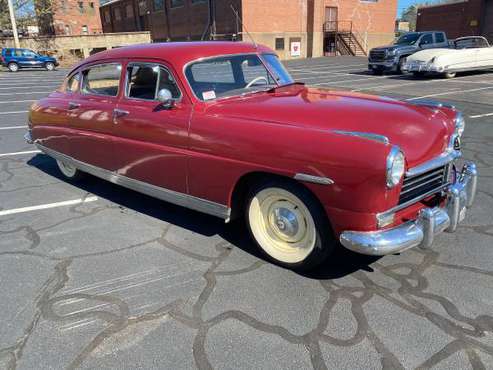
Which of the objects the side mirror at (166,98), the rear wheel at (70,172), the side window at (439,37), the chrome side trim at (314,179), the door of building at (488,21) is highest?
the door of building at (488,21)

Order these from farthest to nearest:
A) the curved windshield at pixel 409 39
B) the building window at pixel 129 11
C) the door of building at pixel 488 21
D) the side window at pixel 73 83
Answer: the building window at pixel 129 11 < the door of building at pixel 488 21 < the curved windshield at pixel 409 39 < the side window at pixel 73 83

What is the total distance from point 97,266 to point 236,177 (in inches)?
53.7

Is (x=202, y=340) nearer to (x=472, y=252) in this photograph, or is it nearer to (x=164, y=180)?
(x=164, y=180)

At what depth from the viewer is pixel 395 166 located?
2.54 metres

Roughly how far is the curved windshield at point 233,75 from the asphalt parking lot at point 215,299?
1288mm

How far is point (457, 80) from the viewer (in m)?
14.6

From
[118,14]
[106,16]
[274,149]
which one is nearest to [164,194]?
[274,149]

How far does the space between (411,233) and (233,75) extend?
7.44ft

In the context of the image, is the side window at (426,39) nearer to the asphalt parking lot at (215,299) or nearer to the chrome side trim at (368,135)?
the asphalt parking lot at (215,299)

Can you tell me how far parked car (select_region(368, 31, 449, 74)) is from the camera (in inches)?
669

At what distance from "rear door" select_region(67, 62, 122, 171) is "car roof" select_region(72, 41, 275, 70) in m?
0.17

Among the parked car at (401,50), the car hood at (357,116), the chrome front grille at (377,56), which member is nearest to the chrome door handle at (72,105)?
the car hood at (357,116)

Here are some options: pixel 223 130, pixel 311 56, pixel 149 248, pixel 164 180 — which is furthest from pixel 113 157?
pixel 311 56

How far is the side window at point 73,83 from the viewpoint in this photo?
4.82m
